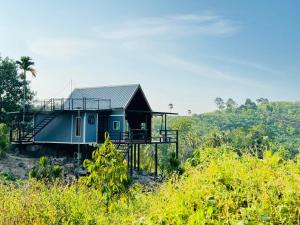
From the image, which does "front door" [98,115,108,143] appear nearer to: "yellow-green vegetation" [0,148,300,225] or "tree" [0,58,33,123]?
"tree" [0,58,33,123]

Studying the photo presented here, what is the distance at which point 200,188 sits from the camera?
195 inches

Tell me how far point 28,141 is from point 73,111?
497 cm

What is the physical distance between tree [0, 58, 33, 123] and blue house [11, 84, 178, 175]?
14.4 ft

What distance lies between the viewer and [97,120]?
94.3 feet

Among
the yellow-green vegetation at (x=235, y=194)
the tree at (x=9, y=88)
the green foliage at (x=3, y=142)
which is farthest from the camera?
the tree at (x=9, y=88)

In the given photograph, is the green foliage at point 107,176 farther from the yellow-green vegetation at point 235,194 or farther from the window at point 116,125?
the window at point 116,125

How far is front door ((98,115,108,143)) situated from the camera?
29062 millimetres

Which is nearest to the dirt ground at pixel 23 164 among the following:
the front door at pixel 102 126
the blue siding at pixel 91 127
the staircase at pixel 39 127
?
the staircase at pixel 39 127

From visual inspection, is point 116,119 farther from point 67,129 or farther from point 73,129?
point 67,129

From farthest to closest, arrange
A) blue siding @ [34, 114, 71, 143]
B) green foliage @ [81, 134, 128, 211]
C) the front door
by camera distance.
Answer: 1. blue siding @ [34, 114, 71, 143]
2. the front door
3. green foliage @ [81, 134, 128, 211]

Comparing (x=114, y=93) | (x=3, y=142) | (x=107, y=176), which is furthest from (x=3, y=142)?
(x=107, y=176)

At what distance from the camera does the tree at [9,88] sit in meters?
36.5

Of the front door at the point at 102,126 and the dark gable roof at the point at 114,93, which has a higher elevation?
the dark gable roof at the point at 114,93

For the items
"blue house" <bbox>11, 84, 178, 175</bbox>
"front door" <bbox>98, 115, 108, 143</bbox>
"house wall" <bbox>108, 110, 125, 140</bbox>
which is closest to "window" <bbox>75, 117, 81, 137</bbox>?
"blue house" <bbox>11, 84, 178, 175</bbox>
